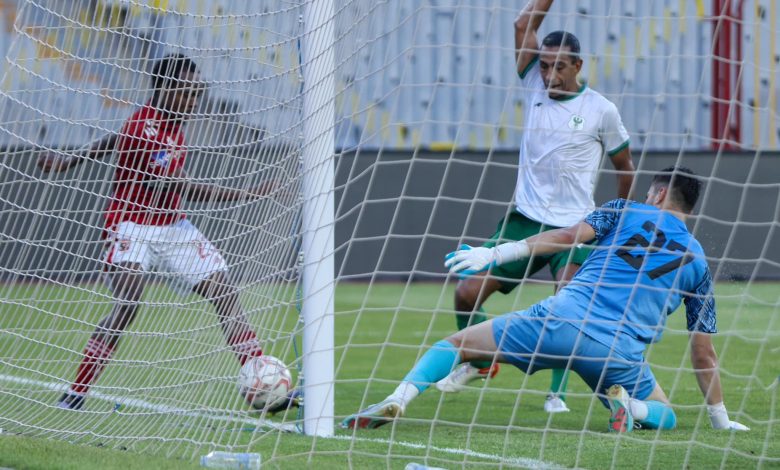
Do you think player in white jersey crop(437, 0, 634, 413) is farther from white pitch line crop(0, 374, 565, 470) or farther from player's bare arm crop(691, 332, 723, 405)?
white pitch line crop(0, 374, 565, 470)

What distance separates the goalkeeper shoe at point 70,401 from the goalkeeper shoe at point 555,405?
91.6 inches

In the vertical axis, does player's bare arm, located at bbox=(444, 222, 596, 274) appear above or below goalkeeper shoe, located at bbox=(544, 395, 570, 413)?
above

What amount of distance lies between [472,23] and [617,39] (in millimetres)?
2050

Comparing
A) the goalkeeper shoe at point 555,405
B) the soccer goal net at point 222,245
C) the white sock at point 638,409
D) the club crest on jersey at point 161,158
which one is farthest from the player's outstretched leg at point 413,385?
the club crest on jersey at point 161,158

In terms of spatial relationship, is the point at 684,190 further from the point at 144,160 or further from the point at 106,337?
the point at 106,337

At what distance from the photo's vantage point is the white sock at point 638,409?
16.3 ft

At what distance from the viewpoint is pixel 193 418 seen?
4730mm

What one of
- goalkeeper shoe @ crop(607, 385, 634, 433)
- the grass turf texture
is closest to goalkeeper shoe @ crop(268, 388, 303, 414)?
the grass turf texture

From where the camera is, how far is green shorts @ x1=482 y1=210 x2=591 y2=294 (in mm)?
5602

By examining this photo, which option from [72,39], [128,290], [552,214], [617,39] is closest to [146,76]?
[72,39]

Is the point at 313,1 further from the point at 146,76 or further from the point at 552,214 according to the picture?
the point at 552,214

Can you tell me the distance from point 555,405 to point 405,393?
1301 mm

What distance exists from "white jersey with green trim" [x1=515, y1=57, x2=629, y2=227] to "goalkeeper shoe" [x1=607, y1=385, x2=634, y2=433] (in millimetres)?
1141

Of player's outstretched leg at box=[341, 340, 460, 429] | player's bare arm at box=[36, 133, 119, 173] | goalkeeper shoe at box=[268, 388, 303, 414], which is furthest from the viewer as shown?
player's bare arm at box=[36, 133, 119, 173]
